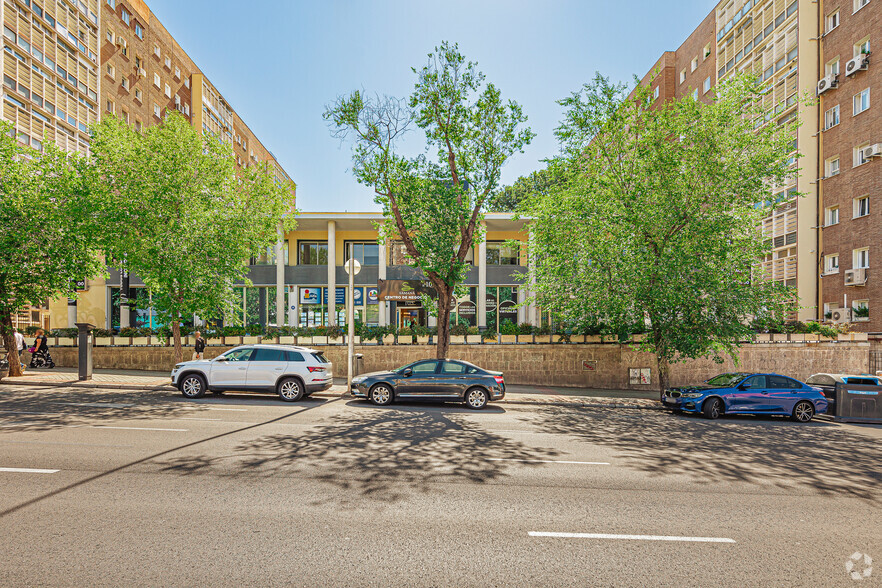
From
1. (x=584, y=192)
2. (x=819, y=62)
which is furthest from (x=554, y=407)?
(x=819, y=62)

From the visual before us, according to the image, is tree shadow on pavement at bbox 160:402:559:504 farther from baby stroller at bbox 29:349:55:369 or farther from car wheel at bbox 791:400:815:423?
baby stroller at bbox 29:349:55:369

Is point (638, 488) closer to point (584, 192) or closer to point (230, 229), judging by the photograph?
point (584, 192)

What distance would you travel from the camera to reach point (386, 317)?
1192 inches

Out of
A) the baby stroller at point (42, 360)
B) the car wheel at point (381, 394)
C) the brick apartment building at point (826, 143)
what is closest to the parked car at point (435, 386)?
the car wheel at point (381, 394)

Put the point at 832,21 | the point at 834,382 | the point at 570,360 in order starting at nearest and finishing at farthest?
the point at 834,382 → the point at 570,360 → the point at 832,21

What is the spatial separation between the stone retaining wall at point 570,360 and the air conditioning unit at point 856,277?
4.93 meters

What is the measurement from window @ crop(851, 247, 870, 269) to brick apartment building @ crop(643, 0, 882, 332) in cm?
4

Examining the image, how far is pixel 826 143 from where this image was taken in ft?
90.6

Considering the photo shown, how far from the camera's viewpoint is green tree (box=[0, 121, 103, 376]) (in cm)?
1641

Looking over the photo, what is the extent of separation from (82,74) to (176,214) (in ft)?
72.2

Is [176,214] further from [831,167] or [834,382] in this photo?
[831,167]

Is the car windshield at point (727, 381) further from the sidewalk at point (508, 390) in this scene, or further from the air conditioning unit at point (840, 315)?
the air conditioning unit at point (840, 315)

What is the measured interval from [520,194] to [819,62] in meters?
26.1

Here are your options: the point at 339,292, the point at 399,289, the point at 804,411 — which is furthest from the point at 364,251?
the point at 804,411
